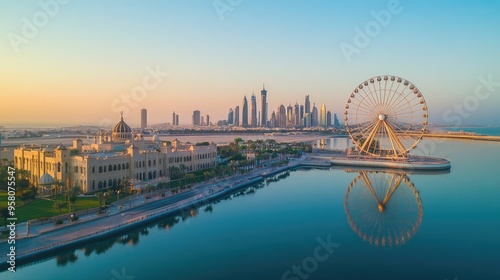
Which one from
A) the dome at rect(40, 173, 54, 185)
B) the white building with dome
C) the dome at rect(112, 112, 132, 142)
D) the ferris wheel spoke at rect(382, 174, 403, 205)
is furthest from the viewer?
the dome at rect(112, 112, 132, 142)

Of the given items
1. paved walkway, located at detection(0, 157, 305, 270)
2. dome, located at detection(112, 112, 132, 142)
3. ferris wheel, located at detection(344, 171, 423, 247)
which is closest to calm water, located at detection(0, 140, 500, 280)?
ferris wheel, located at detection(344, 171, 423, 247)

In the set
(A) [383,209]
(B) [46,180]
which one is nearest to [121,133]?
(B) [46,180]

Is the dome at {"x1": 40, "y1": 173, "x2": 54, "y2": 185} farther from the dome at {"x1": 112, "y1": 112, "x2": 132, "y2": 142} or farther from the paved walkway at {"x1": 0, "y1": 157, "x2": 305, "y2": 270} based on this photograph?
the dome at {"x1": 112, "y1": 112, "x2": 132, "y2": 142}

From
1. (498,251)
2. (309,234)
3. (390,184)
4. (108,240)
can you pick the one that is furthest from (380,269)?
(390,184)

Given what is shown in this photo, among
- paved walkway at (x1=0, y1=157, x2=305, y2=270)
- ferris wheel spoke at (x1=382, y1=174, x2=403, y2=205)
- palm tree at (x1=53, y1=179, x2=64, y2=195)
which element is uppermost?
palm tree at (x1=53, y1=179, x2=64, y2=195)

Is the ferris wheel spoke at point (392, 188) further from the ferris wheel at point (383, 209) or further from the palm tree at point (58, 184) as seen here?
the palm tree at point (58, 184)

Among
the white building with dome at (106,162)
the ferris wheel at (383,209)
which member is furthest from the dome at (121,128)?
→ the ferris wheel at (383,209)

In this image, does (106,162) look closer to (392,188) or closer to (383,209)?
(383,209)
